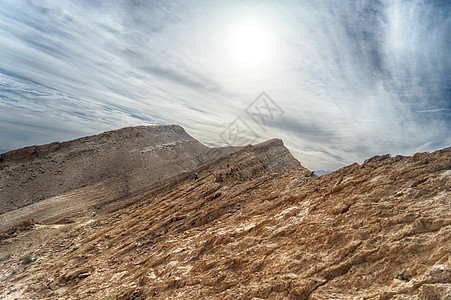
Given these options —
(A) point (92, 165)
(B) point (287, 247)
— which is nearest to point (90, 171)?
(A) point (92, 165)

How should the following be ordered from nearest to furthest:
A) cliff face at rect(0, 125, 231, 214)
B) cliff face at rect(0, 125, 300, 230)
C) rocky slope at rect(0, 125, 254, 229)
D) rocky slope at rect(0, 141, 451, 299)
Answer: rocky slope at rect(0, 141, 451, 299)
cliff face at rect(0, 125, 300, 230)
rocky slope at rect(0, 125, 254, 229)
cliff face at rect(0, 125, 231, 214)

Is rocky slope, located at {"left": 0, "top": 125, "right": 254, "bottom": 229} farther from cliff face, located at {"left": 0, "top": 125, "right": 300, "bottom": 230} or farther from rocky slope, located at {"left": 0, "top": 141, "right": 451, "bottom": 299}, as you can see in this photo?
rocky slope, located at {"left": 0, "top": 141, "right": 451, "bottom": 299}

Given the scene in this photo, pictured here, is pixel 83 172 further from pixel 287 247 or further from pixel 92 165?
pixel 287 247

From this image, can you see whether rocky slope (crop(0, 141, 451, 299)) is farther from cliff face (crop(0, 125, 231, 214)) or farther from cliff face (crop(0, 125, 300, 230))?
cliff face (crop(0, 125, 231, 214))

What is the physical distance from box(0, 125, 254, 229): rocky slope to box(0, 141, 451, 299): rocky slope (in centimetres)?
1257

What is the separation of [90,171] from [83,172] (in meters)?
0.91

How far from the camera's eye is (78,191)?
27109 mm

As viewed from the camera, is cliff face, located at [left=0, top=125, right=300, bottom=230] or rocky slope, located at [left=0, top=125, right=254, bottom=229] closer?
cliff face, located at [left=0, top=125, right=300, bottom=230]

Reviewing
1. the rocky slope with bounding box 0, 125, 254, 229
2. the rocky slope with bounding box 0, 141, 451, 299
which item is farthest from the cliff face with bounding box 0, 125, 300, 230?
the rocky slope with bounding box 0, 141, 451, 299

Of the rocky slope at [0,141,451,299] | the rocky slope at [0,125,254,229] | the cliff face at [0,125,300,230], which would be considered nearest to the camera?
the rocky slope at [0,141,451,299]

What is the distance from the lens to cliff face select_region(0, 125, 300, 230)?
2367 centimetres

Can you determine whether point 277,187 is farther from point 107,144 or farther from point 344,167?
point 107,144

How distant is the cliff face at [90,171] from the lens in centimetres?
2367

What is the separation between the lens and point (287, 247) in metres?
6.24
